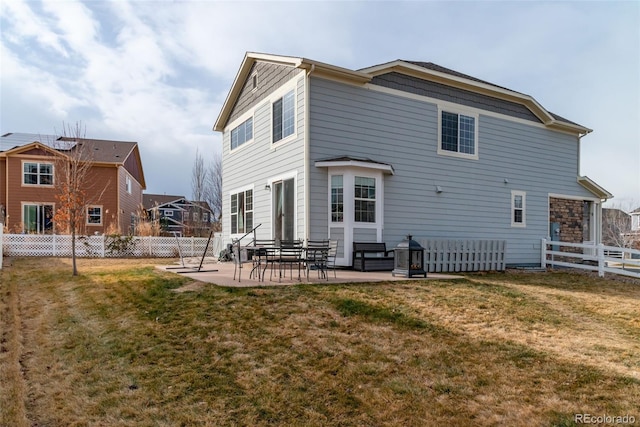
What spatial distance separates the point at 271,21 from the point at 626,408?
493 inches

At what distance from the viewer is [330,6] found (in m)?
12.2

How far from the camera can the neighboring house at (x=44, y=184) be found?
23812mm

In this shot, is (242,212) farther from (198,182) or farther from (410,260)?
(198,182)

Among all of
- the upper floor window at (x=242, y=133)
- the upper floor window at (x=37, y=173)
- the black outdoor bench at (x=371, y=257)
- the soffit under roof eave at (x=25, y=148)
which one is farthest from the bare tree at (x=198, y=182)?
the black outdoor bench at (x=371, y=257)

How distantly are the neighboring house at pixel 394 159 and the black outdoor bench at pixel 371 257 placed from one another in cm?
25

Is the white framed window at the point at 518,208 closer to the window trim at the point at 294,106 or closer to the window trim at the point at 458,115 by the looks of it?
the window trim at the point at 458,115

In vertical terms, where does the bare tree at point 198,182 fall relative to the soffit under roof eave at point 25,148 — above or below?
below

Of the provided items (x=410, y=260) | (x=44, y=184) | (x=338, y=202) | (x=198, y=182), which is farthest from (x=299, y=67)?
(x=198, y=182)

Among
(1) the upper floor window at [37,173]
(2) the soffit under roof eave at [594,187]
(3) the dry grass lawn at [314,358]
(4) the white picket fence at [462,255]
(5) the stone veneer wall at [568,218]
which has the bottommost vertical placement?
(3) the dry grass lawn at [314,358]

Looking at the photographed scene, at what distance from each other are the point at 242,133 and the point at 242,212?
2.89 metres

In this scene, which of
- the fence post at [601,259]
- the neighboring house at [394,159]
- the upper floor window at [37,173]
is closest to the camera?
the neighboring house at [394,159]

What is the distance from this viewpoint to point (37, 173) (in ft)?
79.8

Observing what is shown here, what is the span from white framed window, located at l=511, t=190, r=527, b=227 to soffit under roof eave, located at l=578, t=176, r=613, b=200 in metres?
3.30

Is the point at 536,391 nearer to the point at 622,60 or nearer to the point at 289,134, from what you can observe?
the point at 289,134
